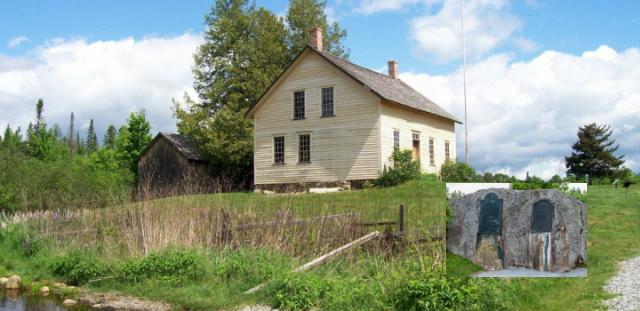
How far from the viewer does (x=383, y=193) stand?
22359 millimetres

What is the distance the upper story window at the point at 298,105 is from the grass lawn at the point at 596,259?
2094 cm

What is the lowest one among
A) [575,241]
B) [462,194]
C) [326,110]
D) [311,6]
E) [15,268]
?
[15,268]

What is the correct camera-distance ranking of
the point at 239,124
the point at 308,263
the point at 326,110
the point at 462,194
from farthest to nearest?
the point at 239,124
the point at 326,110
the point at 308,263
the point at 462,194

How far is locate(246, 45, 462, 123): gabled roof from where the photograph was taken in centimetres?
2641

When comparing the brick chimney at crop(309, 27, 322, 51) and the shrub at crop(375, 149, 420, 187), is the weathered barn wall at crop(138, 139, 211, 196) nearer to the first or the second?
the brick chimney at crop(309, 27, 322, 51)

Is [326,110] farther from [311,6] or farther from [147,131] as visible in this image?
[147,131]

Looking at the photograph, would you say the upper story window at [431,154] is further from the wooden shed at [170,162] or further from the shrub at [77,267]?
the shrub at [77,267]

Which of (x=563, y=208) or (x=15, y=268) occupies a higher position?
(x=563, y=208)

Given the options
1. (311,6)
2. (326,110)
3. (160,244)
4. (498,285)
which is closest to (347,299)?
(498,285)

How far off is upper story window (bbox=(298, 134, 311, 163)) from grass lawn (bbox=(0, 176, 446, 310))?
1149 cm

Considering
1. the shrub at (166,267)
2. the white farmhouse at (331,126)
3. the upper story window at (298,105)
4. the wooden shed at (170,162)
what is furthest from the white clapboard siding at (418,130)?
the shrub at (166,267)

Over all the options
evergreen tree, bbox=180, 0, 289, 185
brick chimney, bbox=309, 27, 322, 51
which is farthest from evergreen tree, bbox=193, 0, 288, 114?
brick chimney, bbox=309, 27, 322, 51

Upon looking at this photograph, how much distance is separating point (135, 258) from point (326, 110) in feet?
53.4

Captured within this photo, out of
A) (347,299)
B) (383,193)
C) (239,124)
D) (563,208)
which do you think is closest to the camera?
(563,208)
